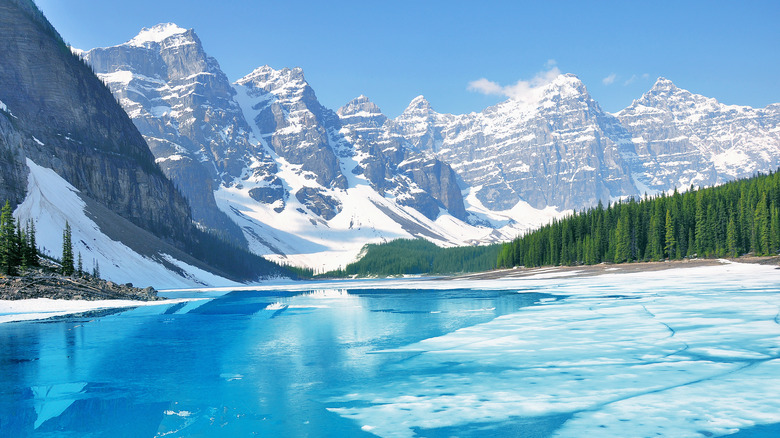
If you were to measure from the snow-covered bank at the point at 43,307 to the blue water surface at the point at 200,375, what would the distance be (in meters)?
7.12

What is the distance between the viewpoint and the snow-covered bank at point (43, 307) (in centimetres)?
4209

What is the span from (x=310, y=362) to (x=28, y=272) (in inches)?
2156

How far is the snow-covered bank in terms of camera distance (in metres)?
42.1

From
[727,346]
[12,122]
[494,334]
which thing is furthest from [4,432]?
[12,122]

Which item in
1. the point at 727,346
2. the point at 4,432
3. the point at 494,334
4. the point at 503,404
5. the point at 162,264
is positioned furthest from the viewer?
the point at 162,264

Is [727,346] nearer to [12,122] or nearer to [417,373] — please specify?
[417,373]

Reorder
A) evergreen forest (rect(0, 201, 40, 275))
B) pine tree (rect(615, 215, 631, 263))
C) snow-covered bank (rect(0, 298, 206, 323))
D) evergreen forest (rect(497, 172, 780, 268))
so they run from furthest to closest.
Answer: pine tree (rect(615, 215, 631, 263)), evergreen forest (rect(497, 172, 780, 268)), evergreen forest (rect(0, 201, 40, 275)), snow-covered bank (rect(0, 298, 206, 323))

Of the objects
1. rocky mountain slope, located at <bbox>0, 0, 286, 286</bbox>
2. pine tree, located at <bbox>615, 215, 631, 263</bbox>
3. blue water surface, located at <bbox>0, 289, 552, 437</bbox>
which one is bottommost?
blue water surface, located at <bbox>0, 289, 552, 437</bbox>

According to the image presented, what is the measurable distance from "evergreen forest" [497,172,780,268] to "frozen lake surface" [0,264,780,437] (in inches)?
2528

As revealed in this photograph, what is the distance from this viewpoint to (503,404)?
13984mm

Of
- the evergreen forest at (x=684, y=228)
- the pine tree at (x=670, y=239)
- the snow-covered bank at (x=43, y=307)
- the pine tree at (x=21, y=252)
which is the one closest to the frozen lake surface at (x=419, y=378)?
the snow-covered bank at (x=43, y=307)

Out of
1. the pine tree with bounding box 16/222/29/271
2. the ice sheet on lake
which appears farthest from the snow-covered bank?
the ice sheet on lake

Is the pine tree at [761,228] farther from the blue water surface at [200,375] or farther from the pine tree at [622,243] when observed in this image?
the blue water surface at [200,375]

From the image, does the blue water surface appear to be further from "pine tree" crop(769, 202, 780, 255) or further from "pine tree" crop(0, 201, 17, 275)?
"pine tree" crop(769, 202, 780, 255)
